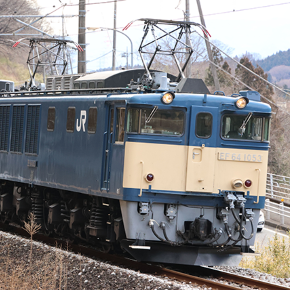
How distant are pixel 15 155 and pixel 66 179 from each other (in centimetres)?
299

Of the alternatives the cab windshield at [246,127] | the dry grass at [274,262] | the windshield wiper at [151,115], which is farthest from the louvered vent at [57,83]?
the dry grass at [274,262]

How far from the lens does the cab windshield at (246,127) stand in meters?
10.3

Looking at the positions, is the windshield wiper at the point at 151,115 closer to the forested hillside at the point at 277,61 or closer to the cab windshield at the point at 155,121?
the cab windshield at the point at 155,121

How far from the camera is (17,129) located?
14.4 metres

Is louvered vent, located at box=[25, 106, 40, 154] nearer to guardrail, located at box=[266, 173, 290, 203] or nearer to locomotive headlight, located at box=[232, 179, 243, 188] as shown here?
locomotive headlight, located at box=[232, 179, 243, 188]

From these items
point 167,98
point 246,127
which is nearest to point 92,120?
point 167,98

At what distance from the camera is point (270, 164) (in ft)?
133

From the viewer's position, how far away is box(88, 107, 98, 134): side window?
36.3ft

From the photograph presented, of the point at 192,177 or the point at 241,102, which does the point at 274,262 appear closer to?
the point at 192,177

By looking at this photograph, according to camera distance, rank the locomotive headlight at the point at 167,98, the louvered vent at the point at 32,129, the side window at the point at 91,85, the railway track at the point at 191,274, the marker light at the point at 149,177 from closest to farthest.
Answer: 1. the railway track at the point at 191,274
2. the marker light at the point at 149,177
3. the locomotive headlight at the point at 167,98
4. the side window at the point at 91,85
5. the louvered vent at the point at 32,129

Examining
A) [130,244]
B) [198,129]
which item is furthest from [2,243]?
[198,129]

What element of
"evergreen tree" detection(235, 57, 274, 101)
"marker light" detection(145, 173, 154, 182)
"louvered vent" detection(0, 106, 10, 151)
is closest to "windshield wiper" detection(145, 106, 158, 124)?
"marker light" detection(145, 173, 154, 182)

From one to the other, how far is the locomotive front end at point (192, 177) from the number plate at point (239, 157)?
2cm

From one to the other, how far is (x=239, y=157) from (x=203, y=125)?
0.89m
